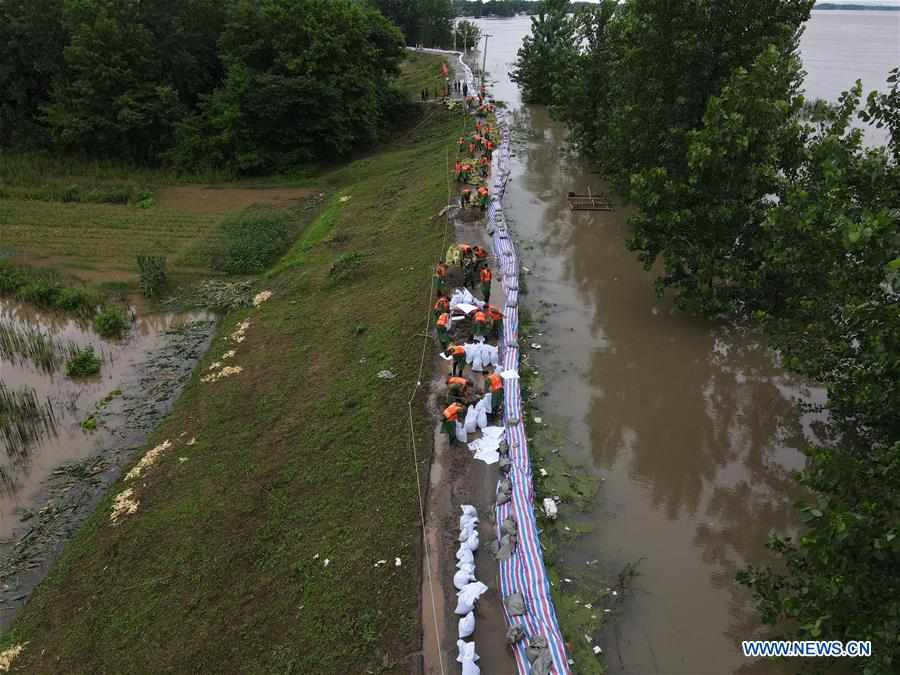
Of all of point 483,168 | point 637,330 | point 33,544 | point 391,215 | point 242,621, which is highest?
point 483,168

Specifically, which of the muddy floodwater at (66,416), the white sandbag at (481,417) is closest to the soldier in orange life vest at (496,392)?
the white sandbag at (481,417)

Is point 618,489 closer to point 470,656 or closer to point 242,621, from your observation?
point 470,656

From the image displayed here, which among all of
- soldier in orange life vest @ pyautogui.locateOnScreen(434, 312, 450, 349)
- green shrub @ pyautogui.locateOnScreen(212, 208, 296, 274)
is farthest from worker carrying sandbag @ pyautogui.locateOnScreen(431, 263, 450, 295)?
green shrub @ pyautogui.locateOnScreen(212, 208, 296, 274)

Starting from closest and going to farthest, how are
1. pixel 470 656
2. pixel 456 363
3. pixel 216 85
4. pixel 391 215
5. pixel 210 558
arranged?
pixel 470 656
pixel 210 558
pixel 456 363
pixel 391 215
pixel 216 85

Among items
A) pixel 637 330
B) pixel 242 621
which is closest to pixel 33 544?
pixel 242 621

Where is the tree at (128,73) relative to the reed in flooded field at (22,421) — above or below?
above

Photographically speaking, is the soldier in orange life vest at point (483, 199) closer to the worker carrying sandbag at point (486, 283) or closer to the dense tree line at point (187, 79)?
the worker carrying sandbag at point (486, 283)
